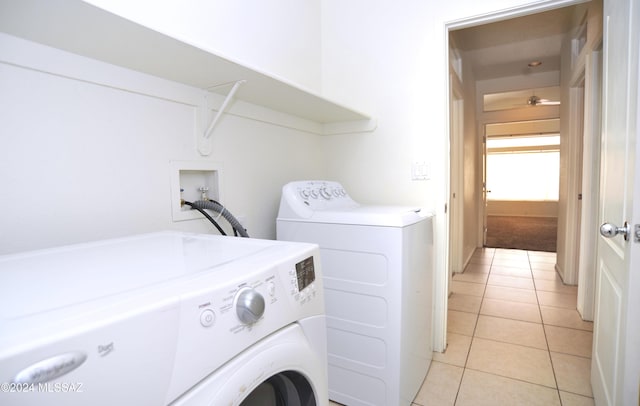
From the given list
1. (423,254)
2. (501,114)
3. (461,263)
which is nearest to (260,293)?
(423,254)

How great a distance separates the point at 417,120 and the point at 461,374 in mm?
1459

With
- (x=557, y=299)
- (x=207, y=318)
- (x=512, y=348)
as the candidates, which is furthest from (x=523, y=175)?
(x=207, y=318)

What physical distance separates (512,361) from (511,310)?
0.83 m

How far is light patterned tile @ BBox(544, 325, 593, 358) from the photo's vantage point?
79.2 inches

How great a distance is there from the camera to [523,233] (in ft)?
21.0

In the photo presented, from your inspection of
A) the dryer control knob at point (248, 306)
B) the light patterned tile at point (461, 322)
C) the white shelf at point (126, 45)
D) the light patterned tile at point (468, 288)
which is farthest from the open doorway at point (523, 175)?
the dryer control knob at point (248, 306)

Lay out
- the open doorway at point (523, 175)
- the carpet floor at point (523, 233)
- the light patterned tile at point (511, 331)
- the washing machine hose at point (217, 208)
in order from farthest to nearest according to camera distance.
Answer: the open doorway at point (523, 175) < the carpet floor at point (523, 233) < the light patterned tile at point (511, 331) < the washing machine hose at point (217, 208)

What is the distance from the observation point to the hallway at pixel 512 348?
163cm

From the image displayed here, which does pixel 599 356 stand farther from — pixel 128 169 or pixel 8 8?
pixel 8 8

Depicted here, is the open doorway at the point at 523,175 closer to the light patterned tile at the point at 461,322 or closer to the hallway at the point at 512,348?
the hallway at the point at 512,348

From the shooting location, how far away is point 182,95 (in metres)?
1.33

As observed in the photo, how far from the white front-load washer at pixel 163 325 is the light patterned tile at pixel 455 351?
1392mm

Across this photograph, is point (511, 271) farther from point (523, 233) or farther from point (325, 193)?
point (523, 233)

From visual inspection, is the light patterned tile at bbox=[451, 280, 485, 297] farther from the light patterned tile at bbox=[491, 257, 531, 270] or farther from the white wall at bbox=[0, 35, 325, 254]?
the white wall at bbox=[0, 35, 325, 254]
